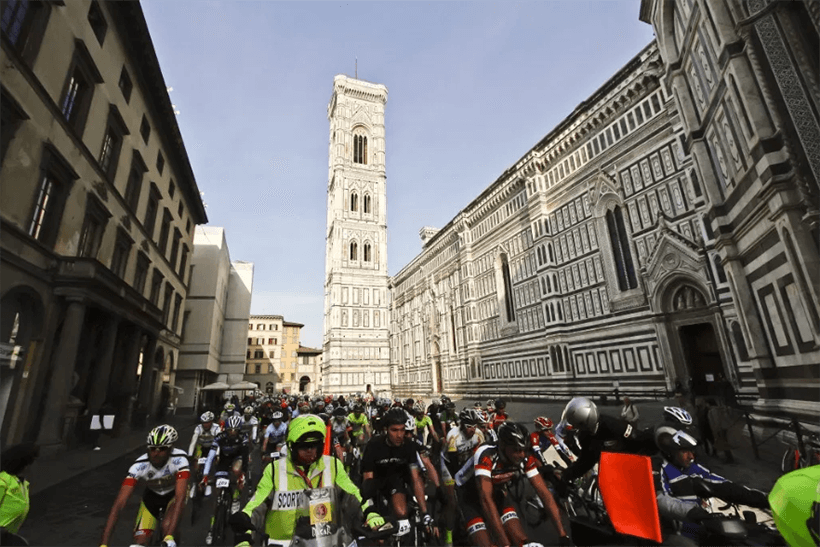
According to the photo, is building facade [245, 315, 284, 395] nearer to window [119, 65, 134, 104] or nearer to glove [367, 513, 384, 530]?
window [119, 65, 134, 104]

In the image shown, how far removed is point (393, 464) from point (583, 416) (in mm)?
2462

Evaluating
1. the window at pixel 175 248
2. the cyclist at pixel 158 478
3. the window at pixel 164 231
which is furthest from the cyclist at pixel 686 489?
the window at pixel 175 248

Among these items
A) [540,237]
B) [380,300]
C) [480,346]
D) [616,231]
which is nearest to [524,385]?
[480,346]

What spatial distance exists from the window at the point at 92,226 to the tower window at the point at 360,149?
55115mm

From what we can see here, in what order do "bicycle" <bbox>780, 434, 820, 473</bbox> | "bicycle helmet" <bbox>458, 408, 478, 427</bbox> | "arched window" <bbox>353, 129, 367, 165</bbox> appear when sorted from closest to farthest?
"bicycle" <bbox>780, 434, 820, 473</bbox> → "bicycle helmet" <bbox>458, 408, 478, 427</bbox> → "arched window" <bbox>353, 129, 367, 165</bbox>

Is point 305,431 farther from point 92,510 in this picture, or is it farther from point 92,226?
point 92,226

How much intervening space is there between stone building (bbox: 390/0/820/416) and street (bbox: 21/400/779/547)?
232cm

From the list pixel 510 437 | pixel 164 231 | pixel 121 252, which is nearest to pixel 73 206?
pixel 121 252

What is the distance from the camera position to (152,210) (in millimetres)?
23516

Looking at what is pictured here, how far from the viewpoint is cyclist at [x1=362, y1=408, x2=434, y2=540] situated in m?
4.85

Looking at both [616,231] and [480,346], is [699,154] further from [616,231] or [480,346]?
[480,346]

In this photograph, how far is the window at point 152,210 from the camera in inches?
893

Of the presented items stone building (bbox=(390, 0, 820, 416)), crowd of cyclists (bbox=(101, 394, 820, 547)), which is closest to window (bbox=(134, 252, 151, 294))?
crowd of cyclists (bbox=(101, 394, 820, 547))

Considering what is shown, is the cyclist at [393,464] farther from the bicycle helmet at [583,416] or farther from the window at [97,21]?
the window at [97,21]
